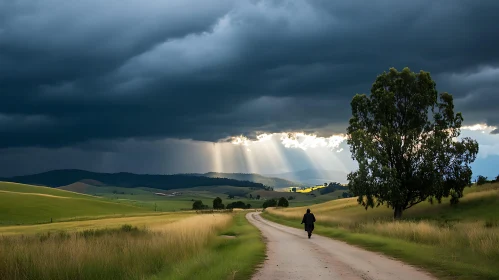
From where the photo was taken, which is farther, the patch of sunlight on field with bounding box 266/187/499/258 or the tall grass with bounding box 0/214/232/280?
the patch of sunlight on field with bounding box 266/187/499/258

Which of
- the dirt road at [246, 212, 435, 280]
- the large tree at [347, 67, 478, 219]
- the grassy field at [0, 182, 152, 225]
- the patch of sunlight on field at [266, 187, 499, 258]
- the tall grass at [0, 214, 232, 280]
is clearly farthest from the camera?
the grassy field at [0, 182, 152, 225]

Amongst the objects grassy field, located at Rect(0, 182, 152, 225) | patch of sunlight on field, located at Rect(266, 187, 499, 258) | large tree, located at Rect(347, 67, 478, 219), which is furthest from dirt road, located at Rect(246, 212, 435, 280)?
grassy field, located at Rect(0, 182, 152, 225)

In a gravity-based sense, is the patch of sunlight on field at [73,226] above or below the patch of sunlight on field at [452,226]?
below

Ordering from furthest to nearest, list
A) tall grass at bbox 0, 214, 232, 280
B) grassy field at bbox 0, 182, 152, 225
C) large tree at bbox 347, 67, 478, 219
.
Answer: grassy field at bbox 0, 182, 152, 225 < large tree at bbox 347, 67, 478, 219 < tall grass at bbox 0, 214, 232, 280

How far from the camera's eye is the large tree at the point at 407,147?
53.5m

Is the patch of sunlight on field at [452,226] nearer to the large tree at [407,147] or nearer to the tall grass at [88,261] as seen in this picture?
the large tree at [407,147]

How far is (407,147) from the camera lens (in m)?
55.3

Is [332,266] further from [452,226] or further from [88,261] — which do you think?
[452,226]

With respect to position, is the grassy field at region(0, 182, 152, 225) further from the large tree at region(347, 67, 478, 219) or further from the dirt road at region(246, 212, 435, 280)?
the dirt road at region(246, 212, 435, 280)

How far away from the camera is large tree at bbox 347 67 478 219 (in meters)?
53.5

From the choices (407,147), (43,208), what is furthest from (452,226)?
(43,208)

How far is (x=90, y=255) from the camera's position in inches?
776

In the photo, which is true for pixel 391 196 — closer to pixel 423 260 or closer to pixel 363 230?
pixel 363 230

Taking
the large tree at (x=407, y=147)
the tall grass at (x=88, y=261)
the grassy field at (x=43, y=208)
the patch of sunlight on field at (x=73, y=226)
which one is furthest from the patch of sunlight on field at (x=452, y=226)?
the grassy field at (x=43, y=208)
